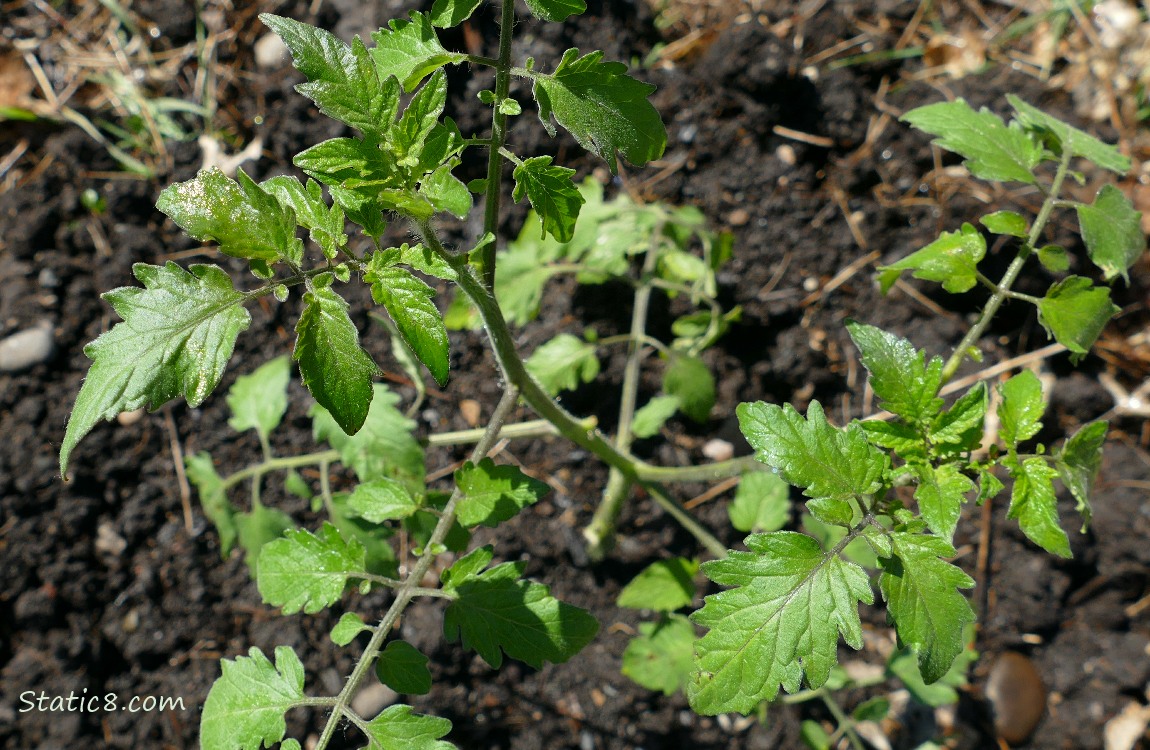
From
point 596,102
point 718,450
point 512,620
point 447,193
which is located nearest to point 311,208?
point 447,193

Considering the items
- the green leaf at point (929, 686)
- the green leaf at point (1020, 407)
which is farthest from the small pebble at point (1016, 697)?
the green leaf at point (1020, 407)

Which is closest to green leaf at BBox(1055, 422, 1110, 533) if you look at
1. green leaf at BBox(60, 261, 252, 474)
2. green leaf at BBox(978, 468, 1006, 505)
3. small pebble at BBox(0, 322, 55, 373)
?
green leaf at BBox(978, 468, 1006, 505)

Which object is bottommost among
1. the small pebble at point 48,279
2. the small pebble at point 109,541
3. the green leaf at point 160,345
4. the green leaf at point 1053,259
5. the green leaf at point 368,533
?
the small pebble at point 109,541

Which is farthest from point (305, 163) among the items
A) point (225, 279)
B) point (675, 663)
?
point (675, 663)

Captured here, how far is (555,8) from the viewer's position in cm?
127

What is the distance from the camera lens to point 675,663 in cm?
230

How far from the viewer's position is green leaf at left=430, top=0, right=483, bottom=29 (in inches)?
49.9

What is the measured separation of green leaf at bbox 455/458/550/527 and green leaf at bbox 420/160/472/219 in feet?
1.85

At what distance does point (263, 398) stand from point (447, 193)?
125 cm

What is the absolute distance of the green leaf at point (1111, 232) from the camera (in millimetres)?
1731

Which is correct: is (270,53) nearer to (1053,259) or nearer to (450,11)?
(450,11)

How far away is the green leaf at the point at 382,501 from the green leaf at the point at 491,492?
129mm

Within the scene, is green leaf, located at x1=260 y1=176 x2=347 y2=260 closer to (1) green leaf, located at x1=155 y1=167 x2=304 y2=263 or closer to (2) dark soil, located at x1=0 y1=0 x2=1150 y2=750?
(1) green leaf, located at x1=155 y1=167 x2=304 y2=263

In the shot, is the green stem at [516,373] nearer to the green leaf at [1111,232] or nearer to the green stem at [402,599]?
the green stem at [402,599]
